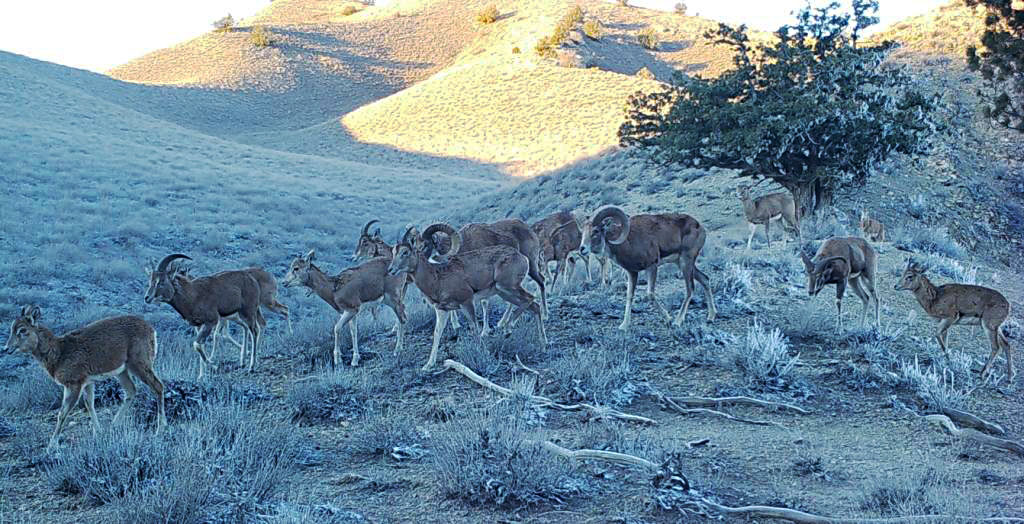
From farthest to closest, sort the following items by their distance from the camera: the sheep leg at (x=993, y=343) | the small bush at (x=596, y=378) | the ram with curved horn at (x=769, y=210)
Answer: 1. the ram with curved horn at (x=769, y=210)
2. the sheep leg at (x=993, y=343)
3. the small bush at (x=596, y=378)

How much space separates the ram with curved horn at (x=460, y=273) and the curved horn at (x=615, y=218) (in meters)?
1.39

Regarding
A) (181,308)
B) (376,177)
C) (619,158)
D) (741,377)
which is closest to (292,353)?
(181,308)

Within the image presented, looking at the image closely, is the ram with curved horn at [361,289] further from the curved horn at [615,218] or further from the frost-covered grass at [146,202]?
the frost-covered grass at [146,202]

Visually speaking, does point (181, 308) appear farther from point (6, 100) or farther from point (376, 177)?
point (6, 100)

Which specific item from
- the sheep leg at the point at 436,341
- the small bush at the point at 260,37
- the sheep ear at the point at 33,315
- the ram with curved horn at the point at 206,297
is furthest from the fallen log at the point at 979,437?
the small bush at the point at 260,37

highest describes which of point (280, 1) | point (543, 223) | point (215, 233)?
point (280, 1)

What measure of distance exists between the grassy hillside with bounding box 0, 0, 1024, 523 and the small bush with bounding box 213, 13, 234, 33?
6362cm

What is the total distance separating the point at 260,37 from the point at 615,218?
94652 mm

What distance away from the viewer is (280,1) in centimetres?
13862

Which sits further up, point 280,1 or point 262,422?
point 280,1

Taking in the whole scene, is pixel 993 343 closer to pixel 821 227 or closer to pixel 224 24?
pixel 821 227

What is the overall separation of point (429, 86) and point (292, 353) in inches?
2619

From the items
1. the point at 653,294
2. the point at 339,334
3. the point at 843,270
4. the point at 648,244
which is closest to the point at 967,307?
the point at 843,270

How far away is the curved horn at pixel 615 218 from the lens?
44.5 feet
